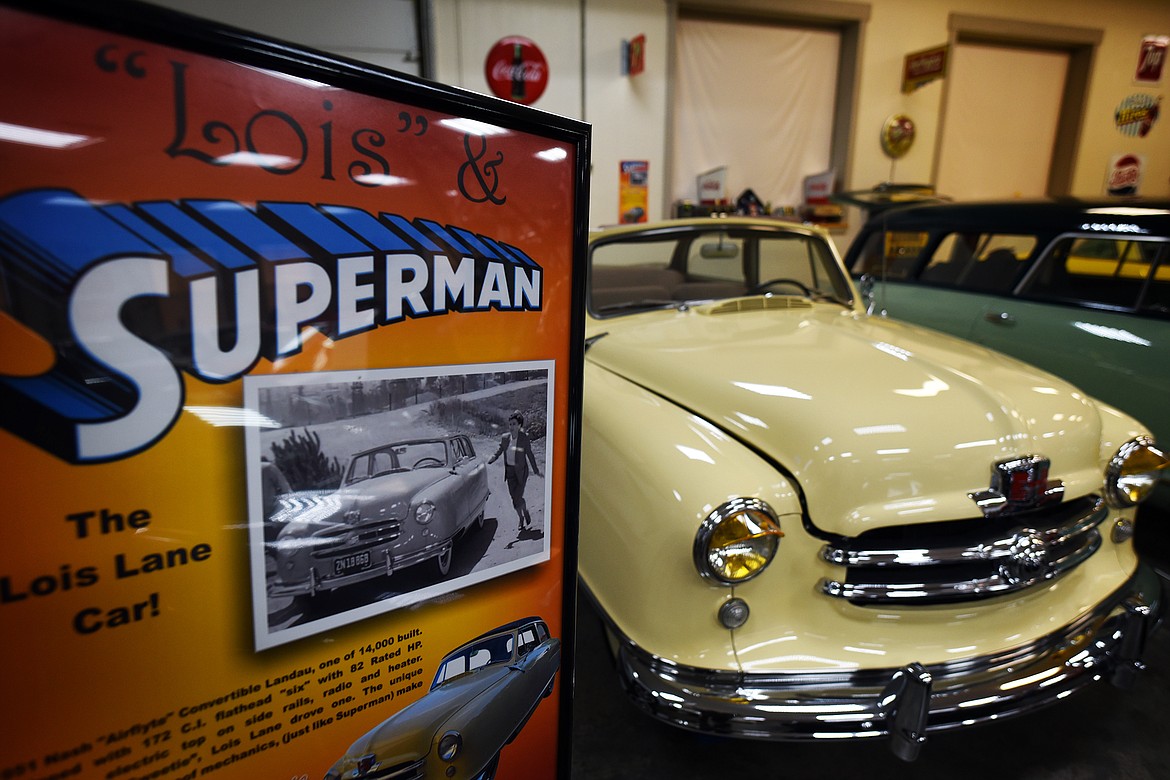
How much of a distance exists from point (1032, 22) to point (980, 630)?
9.79 metres

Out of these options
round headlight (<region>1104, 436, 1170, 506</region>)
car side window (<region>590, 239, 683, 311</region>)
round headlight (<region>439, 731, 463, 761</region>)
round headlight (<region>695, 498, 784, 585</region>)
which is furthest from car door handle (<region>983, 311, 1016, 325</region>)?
round headlight (<region>439, 731, 463, 761</region>)

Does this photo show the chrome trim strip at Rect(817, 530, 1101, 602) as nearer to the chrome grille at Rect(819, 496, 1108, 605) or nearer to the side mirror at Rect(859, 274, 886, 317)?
the chrome grille at Rect(819, 496, 1108, 605)

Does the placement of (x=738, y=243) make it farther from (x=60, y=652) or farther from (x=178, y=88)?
(x=60, y=652)

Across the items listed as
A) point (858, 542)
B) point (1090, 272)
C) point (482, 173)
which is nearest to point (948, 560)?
point (858, 542)

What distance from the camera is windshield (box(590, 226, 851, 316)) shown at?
101 inches

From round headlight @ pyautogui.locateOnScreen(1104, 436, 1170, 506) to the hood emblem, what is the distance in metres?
0.44

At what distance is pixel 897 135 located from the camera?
7727 millimetres

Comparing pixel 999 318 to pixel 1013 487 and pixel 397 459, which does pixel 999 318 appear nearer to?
pixel 1013 487

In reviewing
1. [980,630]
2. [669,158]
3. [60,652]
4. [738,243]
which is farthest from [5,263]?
[669,158]

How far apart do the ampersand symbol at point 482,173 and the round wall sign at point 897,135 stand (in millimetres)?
8238

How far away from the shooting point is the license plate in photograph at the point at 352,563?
811 millimetres

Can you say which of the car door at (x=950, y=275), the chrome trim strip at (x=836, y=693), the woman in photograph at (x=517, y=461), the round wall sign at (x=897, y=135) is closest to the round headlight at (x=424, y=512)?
the woman in photograph at (x=517, y=461)

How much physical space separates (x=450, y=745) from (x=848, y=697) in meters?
0.93

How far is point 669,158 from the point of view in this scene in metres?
6.93
